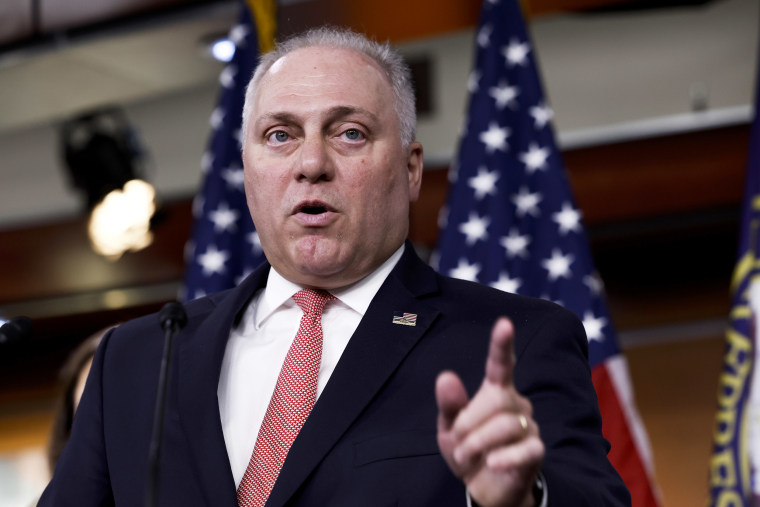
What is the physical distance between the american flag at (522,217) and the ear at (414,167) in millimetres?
1284

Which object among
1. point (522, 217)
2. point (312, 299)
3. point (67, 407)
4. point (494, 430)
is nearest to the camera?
point (494, 430)

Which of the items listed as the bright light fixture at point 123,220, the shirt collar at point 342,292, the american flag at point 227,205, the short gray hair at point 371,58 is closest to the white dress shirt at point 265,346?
the shirt collar at point 342,292

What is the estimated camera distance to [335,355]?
1410 millimetres

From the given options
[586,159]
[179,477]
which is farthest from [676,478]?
[179,477]

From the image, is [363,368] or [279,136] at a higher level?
[279,136]

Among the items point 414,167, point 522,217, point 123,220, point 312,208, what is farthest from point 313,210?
point 123,220

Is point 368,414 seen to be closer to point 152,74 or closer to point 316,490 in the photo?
point 316,490

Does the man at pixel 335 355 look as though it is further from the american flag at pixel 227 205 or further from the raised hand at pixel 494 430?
the american flag at pixel 227 205

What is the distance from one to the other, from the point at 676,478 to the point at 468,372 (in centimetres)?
324

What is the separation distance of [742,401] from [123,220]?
3489 mm

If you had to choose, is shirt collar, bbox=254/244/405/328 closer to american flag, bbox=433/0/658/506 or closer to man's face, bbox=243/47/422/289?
man's face, bbox=243/47/422/289

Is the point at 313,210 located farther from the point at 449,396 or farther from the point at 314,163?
the point at 449,396

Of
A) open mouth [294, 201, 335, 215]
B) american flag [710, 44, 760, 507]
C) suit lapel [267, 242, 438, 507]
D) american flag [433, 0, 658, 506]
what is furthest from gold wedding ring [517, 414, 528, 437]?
american flag [710, 44, 760, 507]

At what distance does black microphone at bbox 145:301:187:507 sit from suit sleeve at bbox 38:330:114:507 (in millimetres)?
249
